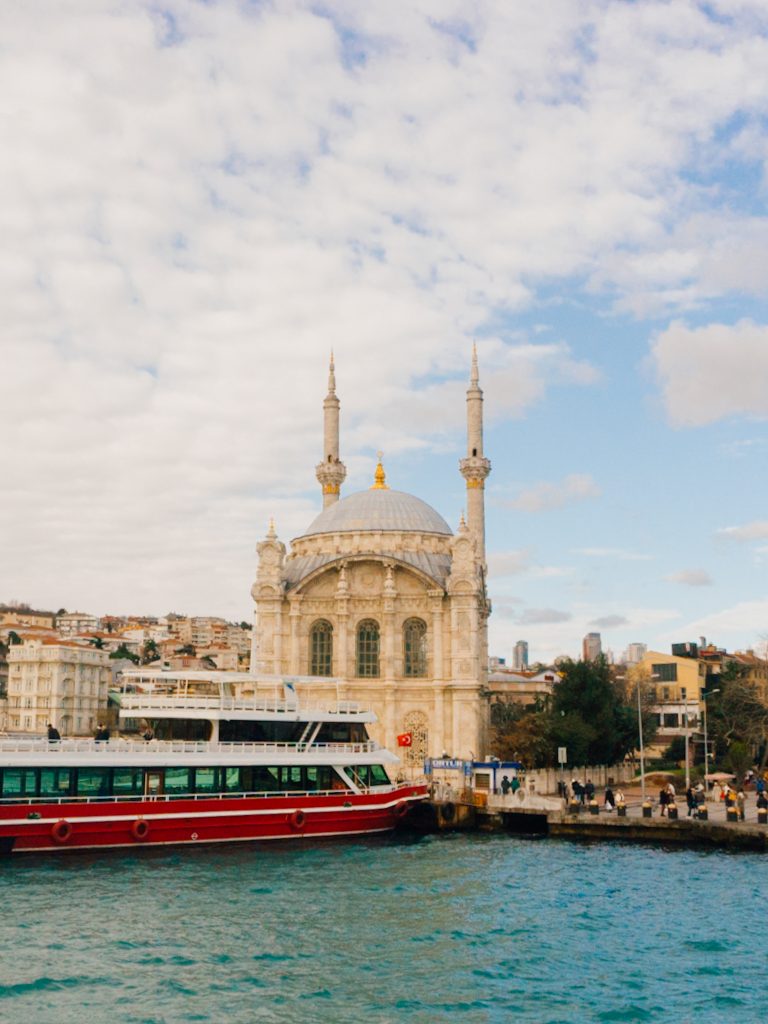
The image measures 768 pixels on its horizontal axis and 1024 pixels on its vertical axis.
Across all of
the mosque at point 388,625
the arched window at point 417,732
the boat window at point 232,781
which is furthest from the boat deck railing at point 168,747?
the arched window at point 417,732

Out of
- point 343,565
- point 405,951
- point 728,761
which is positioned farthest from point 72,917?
point 728,761

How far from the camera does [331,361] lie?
240ft

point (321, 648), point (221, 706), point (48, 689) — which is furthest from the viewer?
point (48, 689)

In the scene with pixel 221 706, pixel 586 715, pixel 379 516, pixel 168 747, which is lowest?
pixel 168 747

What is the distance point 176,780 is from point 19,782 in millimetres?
5190

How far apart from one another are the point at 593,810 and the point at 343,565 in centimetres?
2114

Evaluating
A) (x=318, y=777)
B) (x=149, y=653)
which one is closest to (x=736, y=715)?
(x=318, y=777)

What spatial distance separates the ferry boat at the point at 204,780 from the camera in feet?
110

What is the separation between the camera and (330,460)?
7044 centimetres

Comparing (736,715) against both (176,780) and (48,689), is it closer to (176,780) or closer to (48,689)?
(176,780)

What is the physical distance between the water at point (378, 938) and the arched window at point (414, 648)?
22.4 metres

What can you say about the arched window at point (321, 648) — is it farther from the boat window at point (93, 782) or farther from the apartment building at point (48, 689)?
the apartment building at point (48, 689)

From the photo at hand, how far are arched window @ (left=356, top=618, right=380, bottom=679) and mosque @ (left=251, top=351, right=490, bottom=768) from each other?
0.05 metres

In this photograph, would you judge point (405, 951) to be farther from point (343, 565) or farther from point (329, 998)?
point (343, 565)
